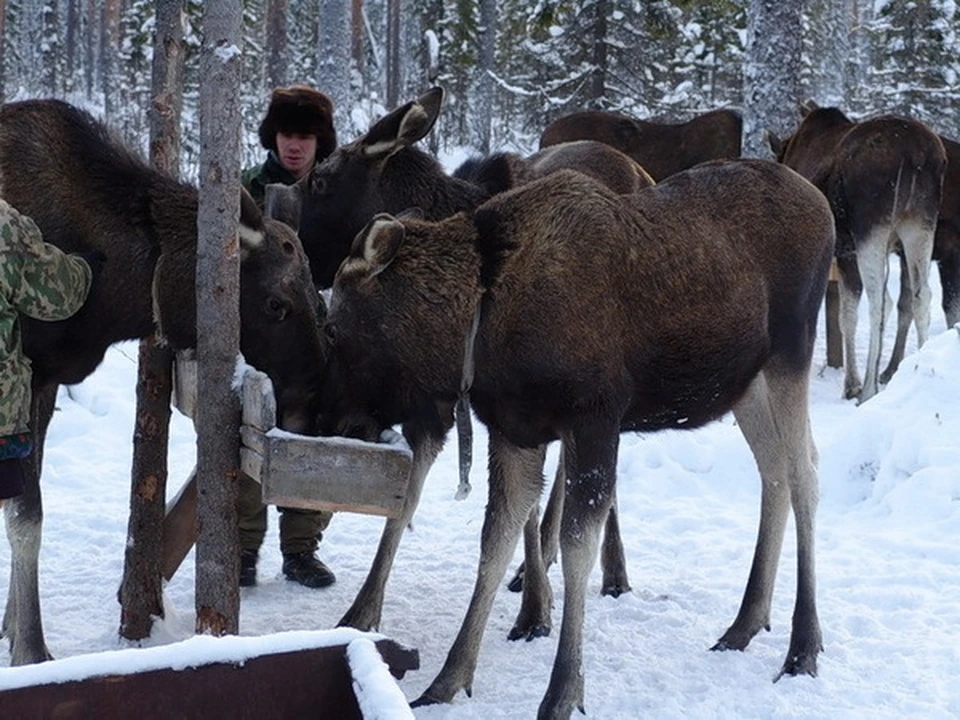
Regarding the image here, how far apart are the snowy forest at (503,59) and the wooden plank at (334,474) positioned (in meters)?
9.07

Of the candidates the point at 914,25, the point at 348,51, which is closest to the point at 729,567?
the point at 348,51

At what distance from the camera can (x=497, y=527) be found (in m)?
4.71

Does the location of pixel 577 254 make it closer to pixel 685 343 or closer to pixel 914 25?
pixel 685 343

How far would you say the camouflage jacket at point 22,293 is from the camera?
153 inches

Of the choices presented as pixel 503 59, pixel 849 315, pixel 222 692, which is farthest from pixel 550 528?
pixel 503 59

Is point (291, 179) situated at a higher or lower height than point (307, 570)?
higher

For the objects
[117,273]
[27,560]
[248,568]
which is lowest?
[248,568]

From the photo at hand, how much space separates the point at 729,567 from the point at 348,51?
1343cm

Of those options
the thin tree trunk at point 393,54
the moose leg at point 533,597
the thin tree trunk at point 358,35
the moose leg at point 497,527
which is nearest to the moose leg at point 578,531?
the moose leg at point 497,527

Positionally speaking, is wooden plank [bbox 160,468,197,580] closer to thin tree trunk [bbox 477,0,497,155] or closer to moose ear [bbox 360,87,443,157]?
moose ear [bbox 360,87,443,157]

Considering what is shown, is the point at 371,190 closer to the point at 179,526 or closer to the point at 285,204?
the point at 285,204

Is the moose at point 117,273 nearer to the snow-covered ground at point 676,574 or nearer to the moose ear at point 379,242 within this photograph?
the moose ear at point 379,242

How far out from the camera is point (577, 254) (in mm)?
4355

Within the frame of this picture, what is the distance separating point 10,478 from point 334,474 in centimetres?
119
